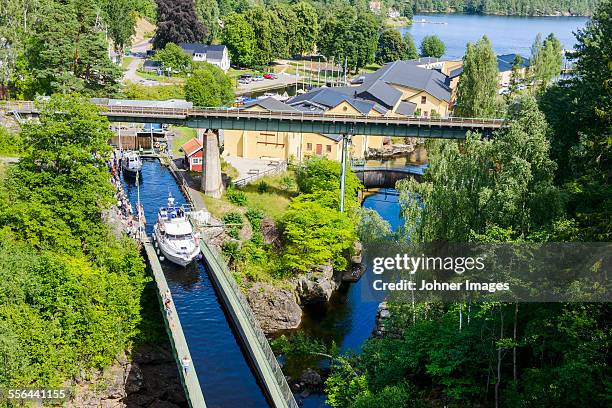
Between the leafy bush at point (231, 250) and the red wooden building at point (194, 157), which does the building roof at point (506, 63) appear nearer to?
the red wooden building at point (194, 157)

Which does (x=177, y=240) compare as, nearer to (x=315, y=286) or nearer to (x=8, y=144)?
(x=315, y=286)

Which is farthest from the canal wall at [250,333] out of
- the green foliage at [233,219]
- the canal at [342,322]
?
the canal at [342,322]

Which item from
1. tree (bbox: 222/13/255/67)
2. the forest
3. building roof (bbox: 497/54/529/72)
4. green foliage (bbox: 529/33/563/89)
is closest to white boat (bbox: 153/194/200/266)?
the forest

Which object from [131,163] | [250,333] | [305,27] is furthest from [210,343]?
[305,27]

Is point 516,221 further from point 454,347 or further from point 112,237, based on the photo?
point 112,237

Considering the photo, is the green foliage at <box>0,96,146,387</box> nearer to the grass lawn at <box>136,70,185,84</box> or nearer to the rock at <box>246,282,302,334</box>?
the rock at <box>246,282,302,334</box>

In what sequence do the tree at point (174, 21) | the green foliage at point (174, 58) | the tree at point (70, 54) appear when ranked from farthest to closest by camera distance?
the tree at point (174, 21) < the green foliage at point (174, 58) < the tree at point (70, 54)

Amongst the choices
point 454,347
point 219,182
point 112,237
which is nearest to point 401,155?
point 219,182
